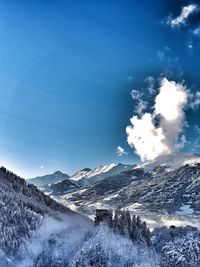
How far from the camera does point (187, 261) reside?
19562 centimetres

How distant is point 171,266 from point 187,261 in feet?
24.9

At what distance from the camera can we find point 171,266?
655ft
